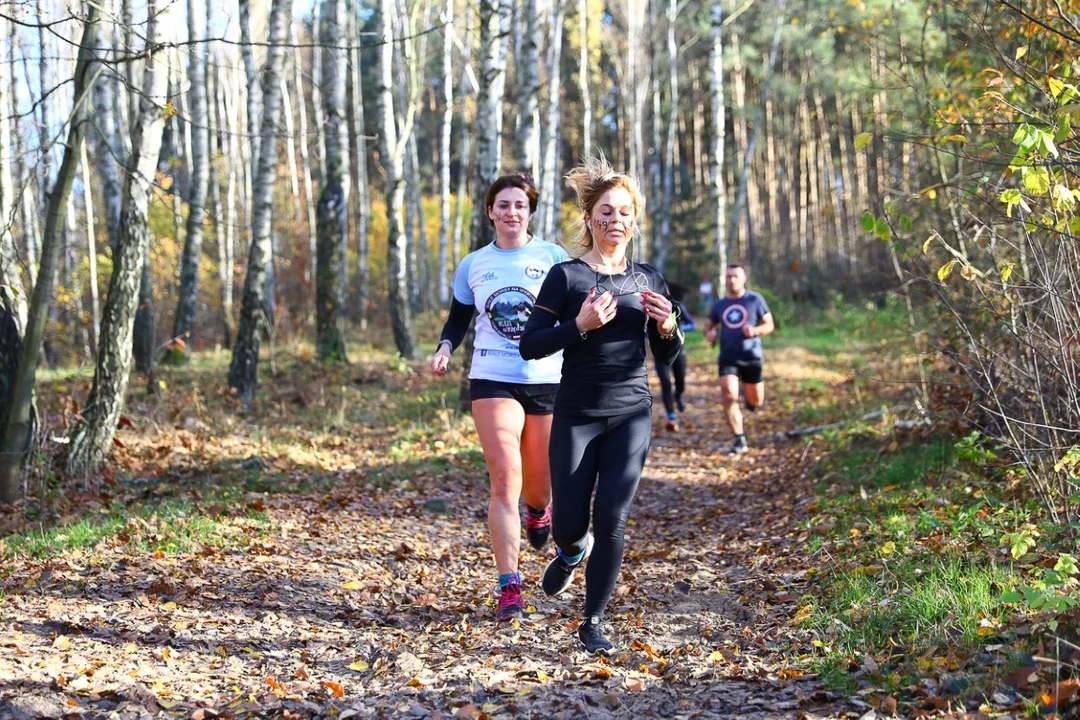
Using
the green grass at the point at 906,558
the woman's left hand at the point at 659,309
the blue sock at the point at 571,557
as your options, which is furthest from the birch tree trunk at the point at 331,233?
the woman's left hand at the point at 659,309

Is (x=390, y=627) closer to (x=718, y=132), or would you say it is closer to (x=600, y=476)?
(x=600, y=476)

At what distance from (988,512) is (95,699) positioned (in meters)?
5.13

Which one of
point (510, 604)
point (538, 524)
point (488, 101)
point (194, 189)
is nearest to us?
point (510, 604)

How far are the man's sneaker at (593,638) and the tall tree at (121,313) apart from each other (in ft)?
18.3

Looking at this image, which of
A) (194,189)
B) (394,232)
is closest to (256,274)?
(194,189)

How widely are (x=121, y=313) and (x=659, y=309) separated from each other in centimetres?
586

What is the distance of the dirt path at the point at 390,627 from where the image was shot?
13.2 ft

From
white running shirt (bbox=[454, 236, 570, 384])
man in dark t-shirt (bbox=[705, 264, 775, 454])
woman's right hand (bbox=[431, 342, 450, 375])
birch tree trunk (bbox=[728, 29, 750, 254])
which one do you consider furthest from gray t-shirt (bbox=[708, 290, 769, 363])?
birch tree trunk (bbox=[728, 29, 750, 254])

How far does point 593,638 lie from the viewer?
15.1ft

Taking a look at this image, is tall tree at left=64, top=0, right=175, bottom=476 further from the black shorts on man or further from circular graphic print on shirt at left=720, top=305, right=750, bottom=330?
circular graphic print on shirt at left=720, top=305, right=750, bottom=330

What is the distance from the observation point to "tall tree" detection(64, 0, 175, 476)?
27.4ft

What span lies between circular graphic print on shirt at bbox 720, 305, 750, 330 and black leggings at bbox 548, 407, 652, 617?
20.7 ft

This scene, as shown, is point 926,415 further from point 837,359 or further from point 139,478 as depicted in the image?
point 837,359

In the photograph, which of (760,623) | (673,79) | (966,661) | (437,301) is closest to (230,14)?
(760,623)
